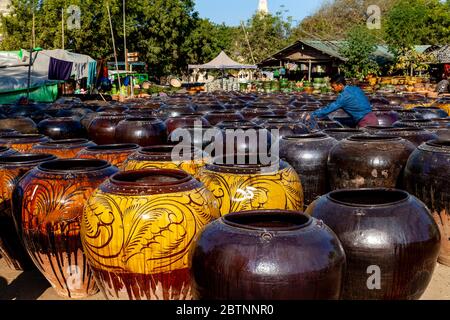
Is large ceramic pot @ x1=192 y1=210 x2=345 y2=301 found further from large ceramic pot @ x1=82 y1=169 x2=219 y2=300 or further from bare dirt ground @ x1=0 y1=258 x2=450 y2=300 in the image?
bare dirt ground @ x1=0 y1=258 x2=450 y2=300

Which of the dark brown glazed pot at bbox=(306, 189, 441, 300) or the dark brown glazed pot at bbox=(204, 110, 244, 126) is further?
the dark brown glazed pot at bbox=(204, 110, 244, 126)

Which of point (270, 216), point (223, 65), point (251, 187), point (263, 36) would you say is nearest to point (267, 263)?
point (270, 216)

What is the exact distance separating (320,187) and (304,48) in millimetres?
28237

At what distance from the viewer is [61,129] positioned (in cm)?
870

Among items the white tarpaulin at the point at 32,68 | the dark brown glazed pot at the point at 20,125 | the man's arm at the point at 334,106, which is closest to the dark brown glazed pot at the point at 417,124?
the man's arm at the point at 334,106

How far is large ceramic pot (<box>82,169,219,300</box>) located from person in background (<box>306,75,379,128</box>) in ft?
16.5

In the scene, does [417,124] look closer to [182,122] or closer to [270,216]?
[182,122]

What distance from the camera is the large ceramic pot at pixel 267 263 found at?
2.92 metres

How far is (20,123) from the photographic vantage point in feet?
29.9

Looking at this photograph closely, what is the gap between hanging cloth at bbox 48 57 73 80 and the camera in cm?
1942

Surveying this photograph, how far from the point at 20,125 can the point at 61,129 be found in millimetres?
892

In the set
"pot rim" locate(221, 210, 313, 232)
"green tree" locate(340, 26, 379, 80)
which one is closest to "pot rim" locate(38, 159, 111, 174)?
"pot rim" locate(221, 210, 313, 232)
